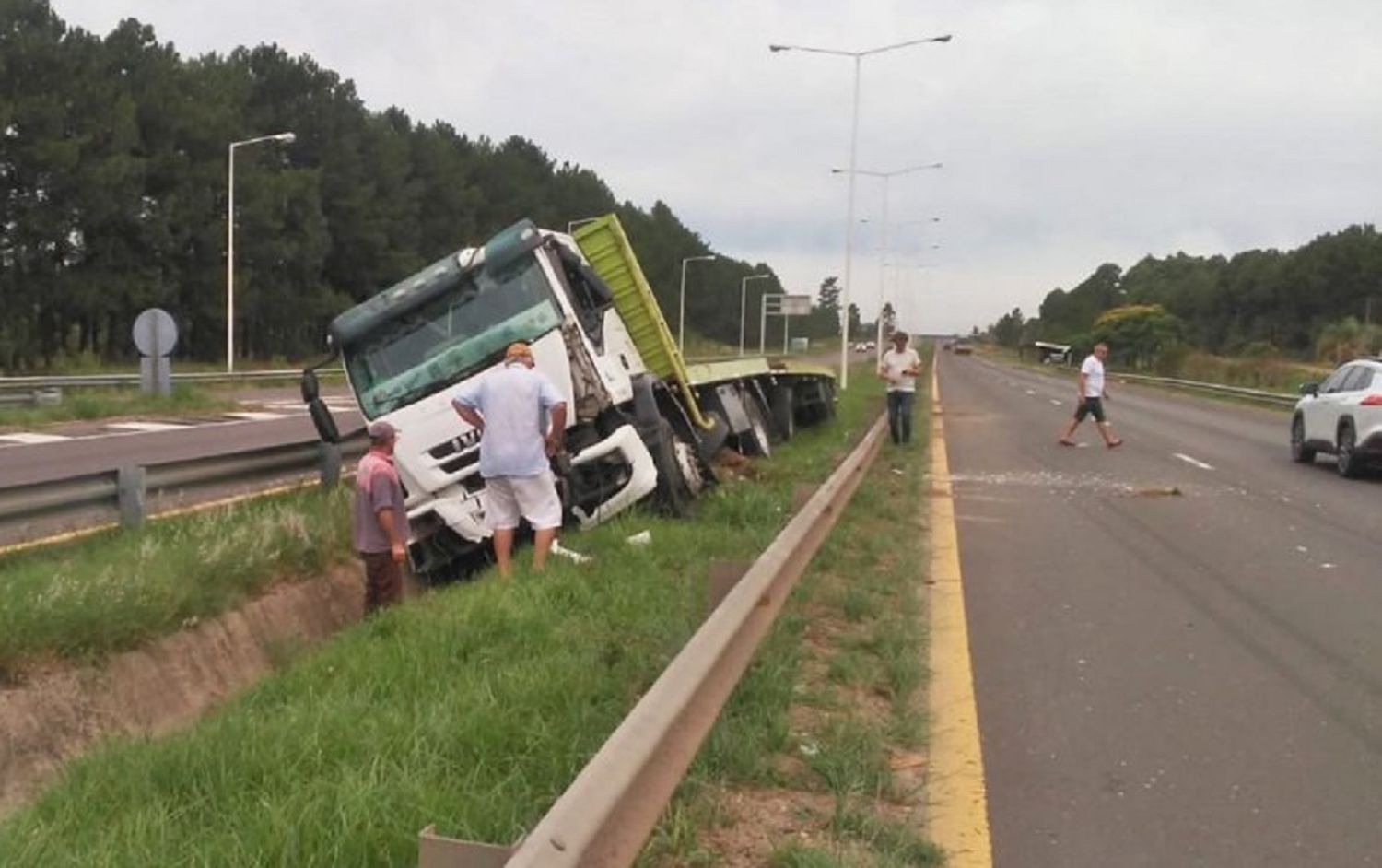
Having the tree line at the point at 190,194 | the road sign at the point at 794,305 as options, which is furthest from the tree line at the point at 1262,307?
the tree line at the point at 190,194

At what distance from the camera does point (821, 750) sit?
200 inches

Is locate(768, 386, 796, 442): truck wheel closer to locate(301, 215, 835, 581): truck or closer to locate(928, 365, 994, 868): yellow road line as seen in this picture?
locate(301, 215, 835, 581): truck

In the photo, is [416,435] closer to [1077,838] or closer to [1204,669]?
[1204,669]

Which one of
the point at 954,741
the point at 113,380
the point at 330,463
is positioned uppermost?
the point at 330,463

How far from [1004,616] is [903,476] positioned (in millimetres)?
7782

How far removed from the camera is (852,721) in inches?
218

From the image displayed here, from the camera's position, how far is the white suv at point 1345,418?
16.5 m

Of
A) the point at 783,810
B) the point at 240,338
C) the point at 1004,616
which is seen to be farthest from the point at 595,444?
the point at 240,338

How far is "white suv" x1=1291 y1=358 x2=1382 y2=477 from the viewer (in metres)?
16.5

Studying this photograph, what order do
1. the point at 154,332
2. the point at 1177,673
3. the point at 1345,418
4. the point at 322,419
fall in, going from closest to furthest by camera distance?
the point at 1177,673 < the point at 322,419 < the point at 1345,418 < the point at 154,332

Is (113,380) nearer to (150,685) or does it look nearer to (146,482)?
(146,482)

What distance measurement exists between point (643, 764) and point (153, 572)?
5502mm

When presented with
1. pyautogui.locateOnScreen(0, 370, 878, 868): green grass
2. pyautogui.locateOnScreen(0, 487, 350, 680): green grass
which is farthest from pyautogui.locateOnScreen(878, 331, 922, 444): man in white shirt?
pyautogui.locateOnScreen(0, 370, 878, 868): green grass

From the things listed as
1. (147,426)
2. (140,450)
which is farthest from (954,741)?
(147,426)
